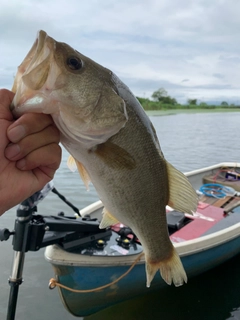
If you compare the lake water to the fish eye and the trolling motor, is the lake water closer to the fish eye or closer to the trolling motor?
the trolling motor

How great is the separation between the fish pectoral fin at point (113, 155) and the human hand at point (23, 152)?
193 millimetres

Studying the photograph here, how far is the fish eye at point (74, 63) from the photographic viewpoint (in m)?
1.30

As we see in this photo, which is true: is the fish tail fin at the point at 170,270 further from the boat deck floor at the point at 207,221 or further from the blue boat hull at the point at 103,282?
the boat deck floor at the point at 207,221

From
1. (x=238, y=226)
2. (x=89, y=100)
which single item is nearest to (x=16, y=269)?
(x=89, y=100)

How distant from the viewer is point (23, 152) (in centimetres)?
126

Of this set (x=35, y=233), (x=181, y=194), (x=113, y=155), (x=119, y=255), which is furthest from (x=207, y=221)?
(x=113, y=155)

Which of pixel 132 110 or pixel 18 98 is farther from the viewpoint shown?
pixel 132 110

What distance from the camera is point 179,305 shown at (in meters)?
4.52

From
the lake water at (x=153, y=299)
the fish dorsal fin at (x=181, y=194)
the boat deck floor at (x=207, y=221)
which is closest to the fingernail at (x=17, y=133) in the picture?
the fish dorsal fin at (x=181, y=194)

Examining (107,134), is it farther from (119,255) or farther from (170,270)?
(119,255)

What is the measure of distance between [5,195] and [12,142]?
0.82 ft

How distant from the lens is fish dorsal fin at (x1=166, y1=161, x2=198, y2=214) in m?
1.76

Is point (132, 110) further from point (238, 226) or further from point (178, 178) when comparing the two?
point (238, 226)

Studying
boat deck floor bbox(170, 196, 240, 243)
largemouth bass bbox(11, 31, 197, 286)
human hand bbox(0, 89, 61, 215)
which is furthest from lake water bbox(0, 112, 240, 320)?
human hand bbox(0, 89, 61, 215)
